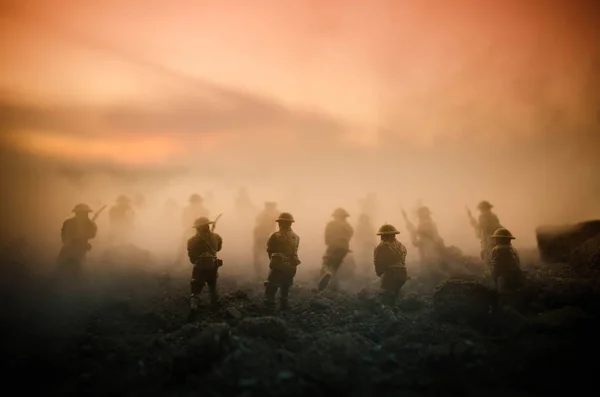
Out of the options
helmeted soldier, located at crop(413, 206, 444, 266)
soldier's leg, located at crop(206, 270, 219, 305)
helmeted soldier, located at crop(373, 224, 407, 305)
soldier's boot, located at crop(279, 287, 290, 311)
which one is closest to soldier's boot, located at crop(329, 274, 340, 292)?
helmeted soldier, located at crop(373, 224, 407, 305)

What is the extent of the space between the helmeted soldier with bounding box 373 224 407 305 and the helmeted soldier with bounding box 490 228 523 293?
254 centimetres

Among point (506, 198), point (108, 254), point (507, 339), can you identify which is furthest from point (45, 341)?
point (506, 198)

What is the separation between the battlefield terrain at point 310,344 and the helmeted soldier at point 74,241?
1.51m

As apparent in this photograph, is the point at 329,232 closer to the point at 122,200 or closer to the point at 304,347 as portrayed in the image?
the point at 304,347

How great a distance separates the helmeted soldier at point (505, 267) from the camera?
10.1m

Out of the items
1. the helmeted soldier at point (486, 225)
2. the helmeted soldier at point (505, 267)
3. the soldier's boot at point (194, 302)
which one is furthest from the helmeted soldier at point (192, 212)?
the helmeted soldier at point (505, 267)

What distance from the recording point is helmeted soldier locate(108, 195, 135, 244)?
66.6 ft

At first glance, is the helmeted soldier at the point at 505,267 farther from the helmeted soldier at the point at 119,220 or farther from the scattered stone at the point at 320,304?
the helmeted soldier at the point at 119,220

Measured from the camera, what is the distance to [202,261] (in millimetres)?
10047

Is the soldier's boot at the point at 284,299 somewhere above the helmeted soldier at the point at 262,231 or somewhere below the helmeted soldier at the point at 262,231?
below

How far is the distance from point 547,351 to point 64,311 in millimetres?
12299

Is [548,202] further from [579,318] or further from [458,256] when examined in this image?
[579,318]

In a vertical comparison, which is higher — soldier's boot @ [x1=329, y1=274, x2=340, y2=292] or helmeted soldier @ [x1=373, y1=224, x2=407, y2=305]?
helmeted soldier @ [x1=373, y1=224, x2=407, y2=305]

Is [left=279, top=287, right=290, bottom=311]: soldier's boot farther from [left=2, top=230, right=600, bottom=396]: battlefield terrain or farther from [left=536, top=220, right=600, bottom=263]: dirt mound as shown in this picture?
[left=536, top=220, right=600, bottom=263]: dirt mound
